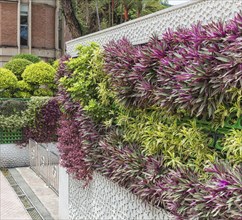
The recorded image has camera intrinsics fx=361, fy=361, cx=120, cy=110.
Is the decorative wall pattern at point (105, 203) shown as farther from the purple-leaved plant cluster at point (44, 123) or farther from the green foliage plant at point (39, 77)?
the green foliage plant at point (39, 77)

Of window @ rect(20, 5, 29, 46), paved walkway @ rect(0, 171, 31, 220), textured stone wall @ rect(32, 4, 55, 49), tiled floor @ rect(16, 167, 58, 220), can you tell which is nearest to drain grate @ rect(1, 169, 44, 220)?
paved walkway @ rect(0, 171, 31, 220)

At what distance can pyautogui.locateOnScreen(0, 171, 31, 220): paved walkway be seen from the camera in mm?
6230

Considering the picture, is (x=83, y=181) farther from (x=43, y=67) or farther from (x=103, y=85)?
(x=43, y=67)

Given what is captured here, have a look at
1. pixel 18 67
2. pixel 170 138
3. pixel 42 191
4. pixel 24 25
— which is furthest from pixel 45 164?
pixel 24 25

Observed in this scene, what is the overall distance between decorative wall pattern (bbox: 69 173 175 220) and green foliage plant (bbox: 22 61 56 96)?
20.4 feet

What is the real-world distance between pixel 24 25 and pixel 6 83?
404 inches

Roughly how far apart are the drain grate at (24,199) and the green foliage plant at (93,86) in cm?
288

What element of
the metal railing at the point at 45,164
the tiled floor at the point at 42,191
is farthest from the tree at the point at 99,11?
the tiled floor at the point at 42,191

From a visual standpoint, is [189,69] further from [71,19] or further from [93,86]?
[71,19]

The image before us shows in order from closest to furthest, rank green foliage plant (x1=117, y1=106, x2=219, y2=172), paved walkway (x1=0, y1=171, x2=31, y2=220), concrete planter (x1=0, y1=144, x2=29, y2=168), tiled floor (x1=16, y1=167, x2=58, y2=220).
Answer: green foliage plant (x1=117, y1=106, x2=219, y2=172), paved walkway (x1=0, y1=171, x2=31, y2=220), tiled floor (x1=16, y1=167, x2=58, y2=220), concrete planter (x1=0, y1=144, x2=29, y2=168)

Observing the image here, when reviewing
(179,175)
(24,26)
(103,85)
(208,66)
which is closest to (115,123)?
(103,85)

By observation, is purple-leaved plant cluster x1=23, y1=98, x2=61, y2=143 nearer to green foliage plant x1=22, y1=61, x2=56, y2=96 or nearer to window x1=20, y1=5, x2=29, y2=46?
green foliage plant x1=22, y1=61, x2=56, y2=96

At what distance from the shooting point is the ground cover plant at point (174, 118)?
2174 mm

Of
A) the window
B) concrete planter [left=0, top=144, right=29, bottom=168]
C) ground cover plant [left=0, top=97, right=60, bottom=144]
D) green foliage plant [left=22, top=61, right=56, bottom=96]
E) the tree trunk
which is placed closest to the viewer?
ground cover plant [left=0, top=97, right=60, bottom=144]
